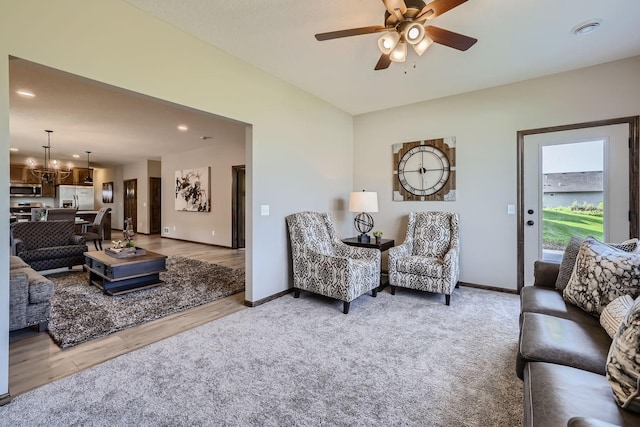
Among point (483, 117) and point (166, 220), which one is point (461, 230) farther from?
point (166, 220)

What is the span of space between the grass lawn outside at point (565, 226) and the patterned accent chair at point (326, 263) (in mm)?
2045

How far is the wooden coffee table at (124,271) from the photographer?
3.49 meters

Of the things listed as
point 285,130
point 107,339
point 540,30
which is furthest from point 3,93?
point 540,30

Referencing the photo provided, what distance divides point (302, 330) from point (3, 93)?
8.47ft

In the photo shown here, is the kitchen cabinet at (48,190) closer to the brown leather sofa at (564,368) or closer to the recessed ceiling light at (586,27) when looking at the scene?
the brown leather sofa at (564,368)

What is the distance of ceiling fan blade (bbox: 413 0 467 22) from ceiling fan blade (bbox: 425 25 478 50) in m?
0.12

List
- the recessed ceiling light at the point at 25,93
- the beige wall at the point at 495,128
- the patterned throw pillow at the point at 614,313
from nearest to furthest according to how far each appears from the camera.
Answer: the patterned throw pillow at the point at 614,313
the beige wall at the point at 495,128
the recessed ceiling light at the point at 25,93

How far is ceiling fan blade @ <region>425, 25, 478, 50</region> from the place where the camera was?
199cm

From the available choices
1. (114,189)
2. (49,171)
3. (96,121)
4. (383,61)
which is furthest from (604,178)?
(114,189)

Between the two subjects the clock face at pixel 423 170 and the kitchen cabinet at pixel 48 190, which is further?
the kitchen cabinet at pixel 48 190

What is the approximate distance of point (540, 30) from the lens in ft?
8.27

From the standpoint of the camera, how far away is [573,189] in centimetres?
334

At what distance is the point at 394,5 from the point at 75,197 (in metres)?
11.4

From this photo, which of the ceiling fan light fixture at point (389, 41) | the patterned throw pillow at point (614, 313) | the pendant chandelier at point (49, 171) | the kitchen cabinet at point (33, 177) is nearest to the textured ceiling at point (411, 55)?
the ceiling fan light fixture at point (389, 41)
